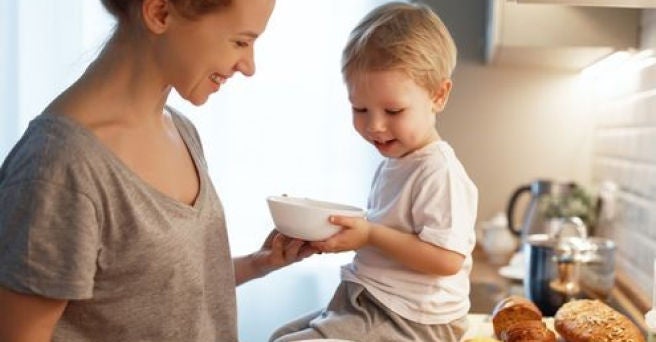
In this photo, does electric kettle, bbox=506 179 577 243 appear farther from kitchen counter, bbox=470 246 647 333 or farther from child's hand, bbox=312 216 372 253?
child's hand, bbox=312 216 372 253

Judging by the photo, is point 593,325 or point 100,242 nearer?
point 100,242

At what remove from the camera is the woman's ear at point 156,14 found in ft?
2.66

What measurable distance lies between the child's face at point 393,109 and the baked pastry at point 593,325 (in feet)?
1.21

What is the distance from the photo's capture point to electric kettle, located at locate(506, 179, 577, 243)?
6.94 feet

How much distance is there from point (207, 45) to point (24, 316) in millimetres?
345

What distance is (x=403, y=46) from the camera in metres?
1.04

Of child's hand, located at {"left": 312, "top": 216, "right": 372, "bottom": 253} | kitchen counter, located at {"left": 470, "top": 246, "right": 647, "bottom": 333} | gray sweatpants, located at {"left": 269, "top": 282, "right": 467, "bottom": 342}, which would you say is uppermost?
child's hand, located at {"left": 312, "top": 216, "right": 372, "bottom": 253}

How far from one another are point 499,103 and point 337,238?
1495mm

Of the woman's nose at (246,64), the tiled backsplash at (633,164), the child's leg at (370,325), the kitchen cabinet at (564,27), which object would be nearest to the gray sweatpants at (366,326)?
the child's leg at (370,325)

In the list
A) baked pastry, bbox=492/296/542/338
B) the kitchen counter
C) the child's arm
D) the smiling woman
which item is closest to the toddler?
the child's arm

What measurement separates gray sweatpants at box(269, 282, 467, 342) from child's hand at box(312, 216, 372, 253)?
0.11 meters

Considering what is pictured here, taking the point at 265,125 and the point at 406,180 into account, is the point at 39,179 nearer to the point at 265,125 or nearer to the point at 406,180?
the point at 406,180

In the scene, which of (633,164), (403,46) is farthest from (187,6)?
(633,164)

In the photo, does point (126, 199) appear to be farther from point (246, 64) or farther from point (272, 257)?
point (272, 257)
